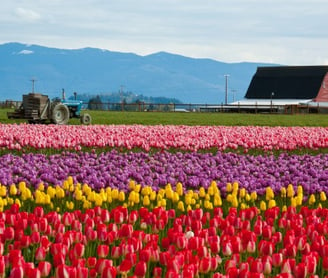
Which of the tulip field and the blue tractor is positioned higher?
the blue tractor

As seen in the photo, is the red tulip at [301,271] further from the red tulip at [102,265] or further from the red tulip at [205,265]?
the red tulip at [102,265]

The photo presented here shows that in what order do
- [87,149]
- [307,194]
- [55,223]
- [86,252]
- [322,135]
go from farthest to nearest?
[322,135]
[87,149]
[307,194]
[55,223]
[86,252]

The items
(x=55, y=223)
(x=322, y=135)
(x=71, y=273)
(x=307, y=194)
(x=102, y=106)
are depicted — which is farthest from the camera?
(x=102, y=106)

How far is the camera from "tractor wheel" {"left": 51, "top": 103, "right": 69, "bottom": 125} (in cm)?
2783

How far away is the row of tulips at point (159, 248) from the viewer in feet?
14.9

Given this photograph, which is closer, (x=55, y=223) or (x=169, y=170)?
(x=55, y=223)

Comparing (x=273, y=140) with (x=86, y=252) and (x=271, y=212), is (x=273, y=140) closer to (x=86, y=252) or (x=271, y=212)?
(x=271, y=212)

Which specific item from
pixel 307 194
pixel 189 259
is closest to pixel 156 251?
pixel 189 259

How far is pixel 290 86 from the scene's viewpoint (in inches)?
4104

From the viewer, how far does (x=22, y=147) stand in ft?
53.5

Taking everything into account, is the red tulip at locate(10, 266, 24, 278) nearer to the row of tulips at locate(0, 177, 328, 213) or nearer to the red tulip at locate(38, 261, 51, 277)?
the red tulip at locate(38, 261, 51, 277)

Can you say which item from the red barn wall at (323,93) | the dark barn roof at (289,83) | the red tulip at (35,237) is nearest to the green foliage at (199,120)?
the red tulip at (35,237)

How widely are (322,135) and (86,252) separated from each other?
1456 cm

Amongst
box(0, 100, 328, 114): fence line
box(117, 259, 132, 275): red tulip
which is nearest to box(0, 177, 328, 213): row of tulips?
box(117, 259, 132, 275): red tulip
